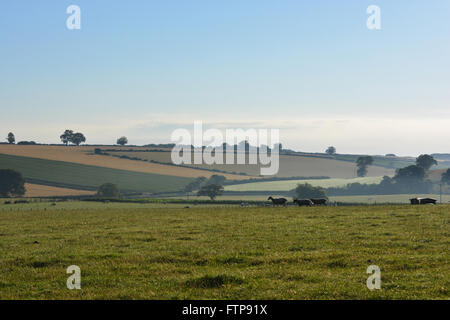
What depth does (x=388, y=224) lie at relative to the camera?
2870 centimetres

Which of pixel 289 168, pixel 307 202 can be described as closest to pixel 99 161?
pixel 289 168

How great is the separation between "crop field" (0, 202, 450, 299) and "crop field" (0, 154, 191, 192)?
364 feet

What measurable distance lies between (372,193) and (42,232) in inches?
5395

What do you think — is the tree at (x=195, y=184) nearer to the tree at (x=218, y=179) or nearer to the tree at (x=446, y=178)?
the tree at (x=218, y=179)

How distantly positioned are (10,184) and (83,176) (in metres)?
33.5

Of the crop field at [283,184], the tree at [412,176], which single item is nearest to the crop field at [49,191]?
the crop field at [283,184]

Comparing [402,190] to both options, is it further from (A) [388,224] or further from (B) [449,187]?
(A) [388,224]

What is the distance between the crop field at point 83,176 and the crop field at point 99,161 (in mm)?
5266

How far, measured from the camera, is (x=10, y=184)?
4461 inches

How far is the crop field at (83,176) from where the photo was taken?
137m

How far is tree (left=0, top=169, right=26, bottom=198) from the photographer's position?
113 m

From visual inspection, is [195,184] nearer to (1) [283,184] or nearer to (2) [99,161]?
(1) [283,184]

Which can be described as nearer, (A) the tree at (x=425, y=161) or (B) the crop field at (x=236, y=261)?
(B) the crop field at (x=236, y=261)
